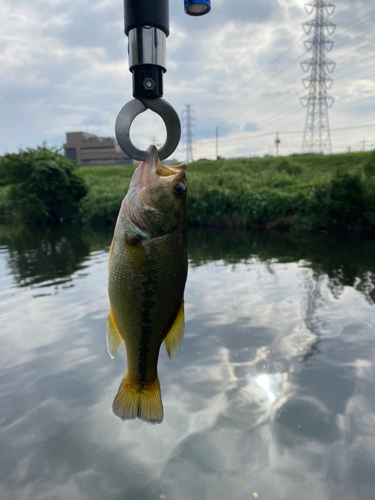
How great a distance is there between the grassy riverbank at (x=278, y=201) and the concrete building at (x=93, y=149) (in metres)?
73.4

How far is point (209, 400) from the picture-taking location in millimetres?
8273

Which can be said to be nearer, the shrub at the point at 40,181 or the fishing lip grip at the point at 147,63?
the fishing lip grip at the point at 147,63

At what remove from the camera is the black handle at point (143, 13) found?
5.20 feet

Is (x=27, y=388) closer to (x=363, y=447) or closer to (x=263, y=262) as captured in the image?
(x=363, y=447)

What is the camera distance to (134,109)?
1.71 metres

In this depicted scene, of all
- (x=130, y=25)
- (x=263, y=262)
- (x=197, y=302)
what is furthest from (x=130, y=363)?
(x=263, y=262)

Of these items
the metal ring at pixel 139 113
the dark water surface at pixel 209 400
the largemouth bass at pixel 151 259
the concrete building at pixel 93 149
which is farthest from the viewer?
the concrete building at pixel 93 149

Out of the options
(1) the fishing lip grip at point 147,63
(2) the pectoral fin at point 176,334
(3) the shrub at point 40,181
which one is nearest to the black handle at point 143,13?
(1) the fishing lip grip at point 147,63

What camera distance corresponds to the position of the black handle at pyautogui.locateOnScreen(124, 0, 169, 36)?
159cm

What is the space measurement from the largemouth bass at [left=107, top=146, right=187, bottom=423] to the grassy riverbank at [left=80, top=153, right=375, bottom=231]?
2768 cm

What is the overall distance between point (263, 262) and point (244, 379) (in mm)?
12192

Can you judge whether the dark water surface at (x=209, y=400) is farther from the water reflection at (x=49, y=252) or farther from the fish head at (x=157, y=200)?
the fish head at (x=157, y=200)

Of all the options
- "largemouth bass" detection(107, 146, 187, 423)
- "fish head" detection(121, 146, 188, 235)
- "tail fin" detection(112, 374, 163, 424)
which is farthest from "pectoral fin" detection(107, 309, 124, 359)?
"fish head" detection(121, 146, 188, 235)

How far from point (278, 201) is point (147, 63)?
32254mm
